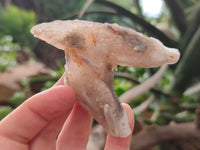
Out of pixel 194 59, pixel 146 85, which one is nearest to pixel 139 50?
pixel 146 85

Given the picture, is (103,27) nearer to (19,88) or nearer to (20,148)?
(20,148)

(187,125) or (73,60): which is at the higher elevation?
(73,60)

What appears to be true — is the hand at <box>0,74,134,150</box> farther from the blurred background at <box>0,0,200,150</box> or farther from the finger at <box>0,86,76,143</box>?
the blurred background at <box>0,0,200,150</box>

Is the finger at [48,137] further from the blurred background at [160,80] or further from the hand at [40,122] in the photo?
the blurred background at [160,80]

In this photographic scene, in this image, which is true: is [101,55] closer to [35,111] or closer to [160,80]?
[35,111]

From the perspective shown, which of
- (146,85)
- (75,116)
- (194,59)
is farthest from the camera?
(194,59)

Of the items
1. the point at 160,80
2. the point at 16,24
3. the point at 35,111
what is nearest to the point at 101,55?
the point at 35,111
